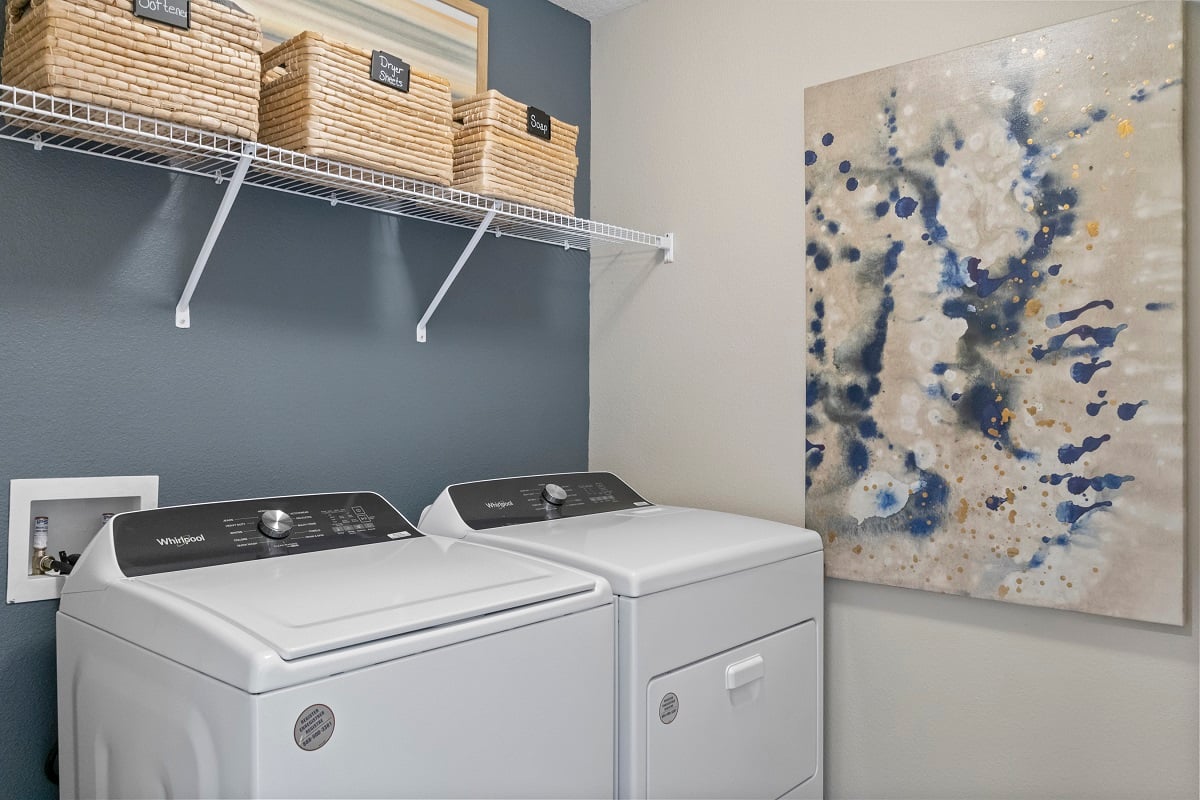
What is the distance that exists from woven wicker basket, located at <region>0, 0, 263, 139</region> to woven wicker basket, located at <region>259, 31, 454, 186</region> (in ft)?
0.33

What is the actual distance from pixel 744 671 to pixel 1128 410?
35.1 inches

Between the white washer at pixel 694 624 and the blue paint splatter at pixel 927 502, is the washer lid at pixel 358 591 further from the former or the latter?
the blue paint splatter at pixel 927 502

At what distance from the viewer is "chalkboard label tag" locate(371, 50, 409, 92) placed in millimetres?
1637

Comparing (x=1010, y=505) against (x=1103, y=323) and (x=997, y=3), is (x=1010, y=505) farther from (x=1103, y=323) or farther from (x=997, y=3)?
(x=997, y=3)

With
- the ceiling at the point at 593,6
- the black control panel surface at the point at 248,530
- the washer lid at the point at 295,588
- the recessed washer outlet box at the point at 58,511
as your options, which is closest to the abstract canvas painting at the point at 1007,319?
the ceiling at the point at 593,6

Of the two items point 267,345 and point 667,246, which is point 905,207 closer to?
point 667,246

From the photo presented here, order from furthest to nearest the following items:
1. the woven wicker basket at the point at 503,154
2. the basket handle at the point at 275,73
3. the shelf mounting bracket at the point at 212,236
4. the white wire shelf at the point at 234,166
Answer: the woven wicker basket at the point at 503,154 < the basket handle at the point at 275,73 < the shelf mounting bracket at the point at 212,236 < the white wire shelf at the point at 234,166

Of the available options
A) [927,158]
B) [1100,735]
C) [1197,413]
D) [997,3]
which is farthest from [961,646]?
[997,3]

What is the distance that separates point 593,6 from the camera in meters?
2.52

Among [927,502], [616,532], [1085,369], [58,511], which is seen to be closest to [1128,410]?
[1085,369]

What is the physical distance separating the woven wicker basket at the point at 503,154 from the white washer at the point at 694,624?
0.68m

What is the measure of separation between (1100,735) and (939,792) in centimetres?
38

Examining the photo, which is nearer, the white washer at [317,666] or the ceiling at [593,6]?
the white washer at [317,666]

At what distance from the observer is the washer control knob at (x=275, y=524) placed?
1583 millimetres
